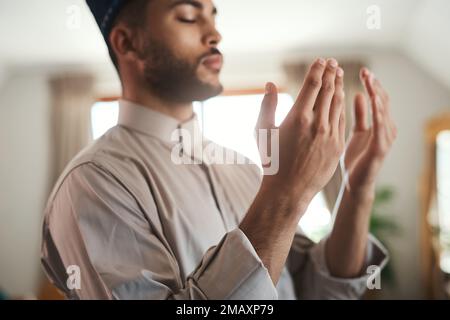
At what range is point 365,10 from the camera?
55 cm

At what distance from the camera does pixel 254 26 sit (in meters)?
0.57

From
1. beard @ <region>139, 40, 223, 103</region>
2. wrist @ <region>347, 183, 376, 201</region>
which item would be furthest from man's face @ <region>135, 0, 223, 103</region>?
wrist @ <region>347, 183, 376, 201</region>

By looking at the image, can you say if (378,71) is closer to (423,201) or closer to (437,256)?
(423,201)

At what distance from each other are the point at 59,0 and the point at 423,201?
0.68 metres

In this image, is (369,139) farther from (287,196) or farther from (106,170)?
(106,170)

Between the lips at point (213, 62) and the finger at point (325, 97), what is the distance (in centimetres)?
14

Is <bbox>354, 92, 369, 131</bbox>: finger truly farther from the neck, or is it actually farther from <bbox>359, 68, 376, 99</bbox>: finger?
the neck

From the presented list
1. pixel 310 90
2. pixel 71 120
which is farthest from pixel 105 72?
pixel 310 90

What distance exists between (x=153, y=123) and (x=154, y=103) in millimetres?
23

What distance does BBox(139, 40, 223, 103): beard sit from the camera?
1.52 feet

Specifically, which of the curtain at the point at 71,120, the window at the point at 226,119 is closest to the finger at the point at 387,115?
the window at the point at 226,119

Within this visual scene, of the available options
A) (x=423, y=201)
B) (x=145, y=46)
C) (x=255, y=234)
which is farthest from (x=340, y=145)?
(x=423, y=201)

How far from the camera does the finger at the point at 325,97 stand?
37cm

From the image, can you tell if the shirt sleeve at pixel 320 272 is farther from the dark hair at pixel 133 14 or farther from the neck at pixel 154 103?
the dark hair at pixel 133 14
